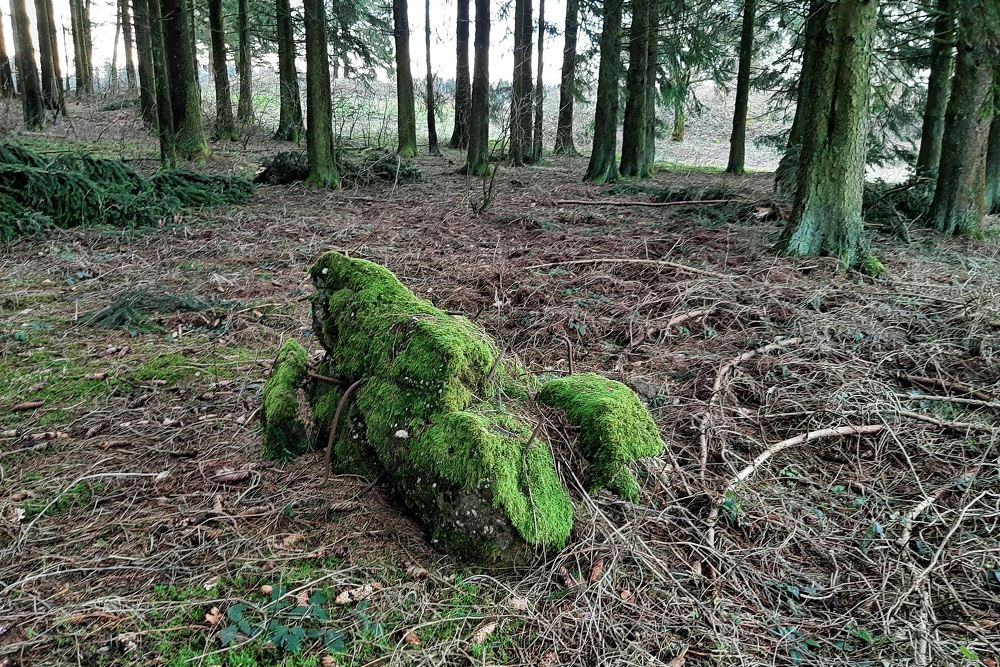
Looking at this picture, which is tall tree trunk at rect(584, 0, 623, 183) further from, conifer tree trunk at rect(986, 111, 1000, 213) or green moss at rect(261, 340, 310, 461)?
green moss at rect(261, 340, 310, 461)

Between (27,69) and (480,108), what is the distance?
11.0 metres

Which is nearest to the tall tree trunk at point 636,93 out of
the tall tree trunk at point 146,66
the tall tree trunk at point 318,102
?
the tall tree trunk at point 318,102

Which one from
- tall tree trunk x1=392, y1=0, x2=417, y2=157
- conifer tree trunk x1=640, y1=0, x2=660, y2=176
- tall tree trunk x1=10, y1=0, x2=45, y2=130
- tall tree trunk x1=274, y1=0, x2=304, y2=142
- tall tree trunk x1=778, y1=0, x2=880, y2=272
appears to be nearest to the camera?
tall tree trunk x1=778, y1=0, x2=880, y2=272

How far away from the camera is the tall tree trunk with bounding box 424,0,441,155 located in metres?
21.0

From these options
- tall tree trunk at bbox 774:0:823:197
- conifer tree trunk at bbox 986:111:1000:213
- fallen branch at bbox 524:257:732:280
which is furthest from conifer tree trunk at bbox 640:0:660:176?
fallen branch at bbox 524:257:732:280

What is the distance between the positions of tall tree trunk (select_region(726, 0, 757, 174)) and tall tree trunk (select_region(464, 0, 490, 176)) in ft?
20.4

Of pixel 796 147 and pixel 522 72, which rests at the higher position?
pixel 522 72

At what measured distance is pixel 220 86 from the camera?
15.6 m

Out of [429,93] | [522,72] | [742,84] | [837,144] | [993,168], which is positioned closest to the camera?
[837,144]

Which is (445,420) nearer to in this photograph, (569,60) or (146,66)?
(146,66)

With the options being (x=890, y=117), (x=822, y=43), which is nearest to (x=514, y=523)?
(x=822, y=43)

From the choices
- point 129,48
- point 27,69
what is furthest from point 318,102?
point 129,48

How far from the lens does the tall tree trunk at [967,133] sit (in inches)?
288

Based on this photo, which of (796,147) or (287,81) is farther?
(287,81)
